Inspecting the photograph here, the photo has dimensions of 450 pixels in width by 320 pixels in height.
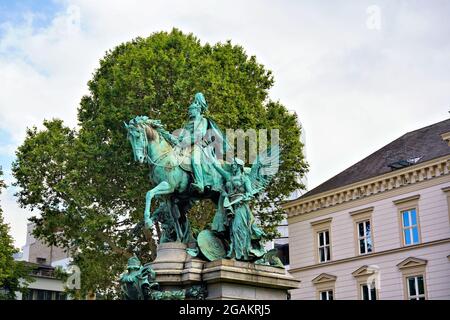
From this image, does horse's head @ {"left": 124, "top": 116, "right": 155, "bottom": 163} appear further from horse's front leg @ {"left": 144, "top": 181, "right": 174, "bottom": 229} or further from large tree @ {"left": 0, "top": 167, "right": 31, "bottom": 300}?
large tree @ {"left": 0, "top": 167, "right": 31, "bottom": 300}

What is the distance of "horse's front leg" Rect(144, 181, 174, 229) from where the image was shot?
561 inches

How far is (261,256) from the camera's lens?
46.8 ft

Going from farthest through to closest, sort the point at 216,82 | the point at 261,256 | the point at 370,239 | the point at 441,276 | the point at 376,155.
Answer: the point at 376,155
the point at 370,239
the point at 441,276
the point at 216,82
the point at 261,256

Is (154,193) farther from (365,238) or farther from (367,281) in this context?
(365,238)

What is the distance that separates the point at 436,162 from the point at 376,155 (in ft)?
24.3

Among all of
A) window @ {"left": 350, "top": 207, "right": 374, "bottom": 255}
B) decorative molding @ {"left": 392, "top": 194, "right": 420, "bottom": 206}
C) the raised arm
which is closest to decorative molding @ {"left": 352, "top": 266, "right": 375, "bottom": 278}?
window @ {"left": 350, "top": 207, "right": 374, "bottom": 255}

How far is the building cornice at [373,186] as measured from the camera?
121 ft

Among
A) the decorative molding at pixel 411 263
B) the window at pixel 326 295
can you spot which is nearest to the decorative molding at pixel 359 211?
the decorative molding at pixel 411 263

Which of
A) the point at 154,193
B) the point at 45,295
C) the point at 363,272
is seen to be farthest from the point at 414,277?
Result: the point at 45,295

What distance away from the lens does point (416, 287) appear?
36656 millimetres

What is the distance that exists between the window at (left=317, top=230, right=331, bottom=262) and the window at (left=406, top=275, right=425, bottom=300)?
231 inches

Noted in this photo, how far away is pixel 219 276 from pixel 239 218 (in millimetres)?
1454

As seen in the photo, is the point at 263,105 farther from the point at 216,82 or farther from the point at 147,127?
the point at 147,127
